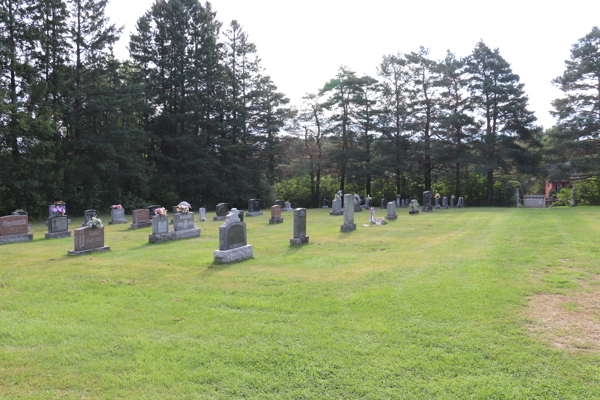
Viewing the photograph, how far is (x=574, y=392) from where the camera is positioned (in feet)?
10.8

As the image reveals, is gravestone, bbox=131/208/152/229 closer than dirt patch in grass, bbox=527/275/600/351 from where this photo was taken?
No

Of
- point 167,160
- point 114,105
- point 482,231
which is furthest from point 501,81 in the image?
point 114,105

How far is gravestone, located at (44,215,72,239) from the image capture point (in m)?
15.3

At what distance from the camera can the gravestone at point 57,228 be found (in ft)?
50.1

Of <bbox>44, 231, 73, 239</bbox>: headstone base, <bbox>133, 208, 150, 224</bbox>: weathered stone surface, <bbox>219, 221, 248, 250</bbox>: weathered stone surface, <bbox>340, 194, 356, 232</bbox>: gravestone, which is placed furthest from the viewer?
<bbox>133, 208, 150, 224</bbox>: weathered stone surface

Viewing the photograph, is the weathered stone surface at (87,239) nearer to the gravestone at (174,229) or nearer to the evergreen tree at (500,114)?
the gravestone at (174,229)

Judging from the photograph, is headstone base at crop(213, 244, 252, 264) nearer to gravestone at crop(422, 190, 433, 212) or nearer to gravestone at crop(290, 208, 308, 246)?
gravestone at crop(290, 208, 308, 246)

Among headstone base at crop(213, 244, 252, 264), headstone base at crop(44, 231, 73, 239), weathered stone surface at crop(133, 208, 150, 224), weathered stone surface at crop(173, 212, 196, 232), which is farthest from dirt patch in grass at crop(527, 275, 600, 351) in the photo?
weathered stone surface at crop(133, 208, 150, 224)

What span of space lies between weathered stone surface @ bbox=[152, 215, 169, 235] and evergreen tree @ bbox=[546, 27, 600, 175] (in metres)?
30.9

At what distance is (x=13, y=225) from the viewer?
14.3 metres

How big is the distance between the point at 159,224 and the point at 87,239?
2.94 meters

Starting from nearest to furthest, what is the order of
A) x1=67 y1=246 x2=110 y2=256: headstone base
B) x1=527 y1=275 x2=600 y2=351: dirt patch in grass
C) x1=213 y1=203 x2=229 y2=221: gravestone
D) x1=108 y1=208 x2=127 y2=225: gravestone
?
x1=527 y1=275 x2=600 y2=351: dirt patch in grass, x1=67 y1=246 x2=110 y2=256: headstone base, x1=108 y1=208 x2=127 y2=225: gravestone, x1=213 y1=203 x2=229 y2=221: gravestone

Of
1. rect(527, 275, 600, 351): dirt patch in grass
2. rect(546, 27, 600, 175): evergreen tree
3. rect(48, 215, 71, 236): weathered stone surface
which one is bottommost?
rect(527, 275, 600, 351): dirt patch in grass

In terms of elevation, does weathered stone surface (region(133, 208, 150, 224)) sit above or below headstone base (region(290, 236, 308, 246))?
above
